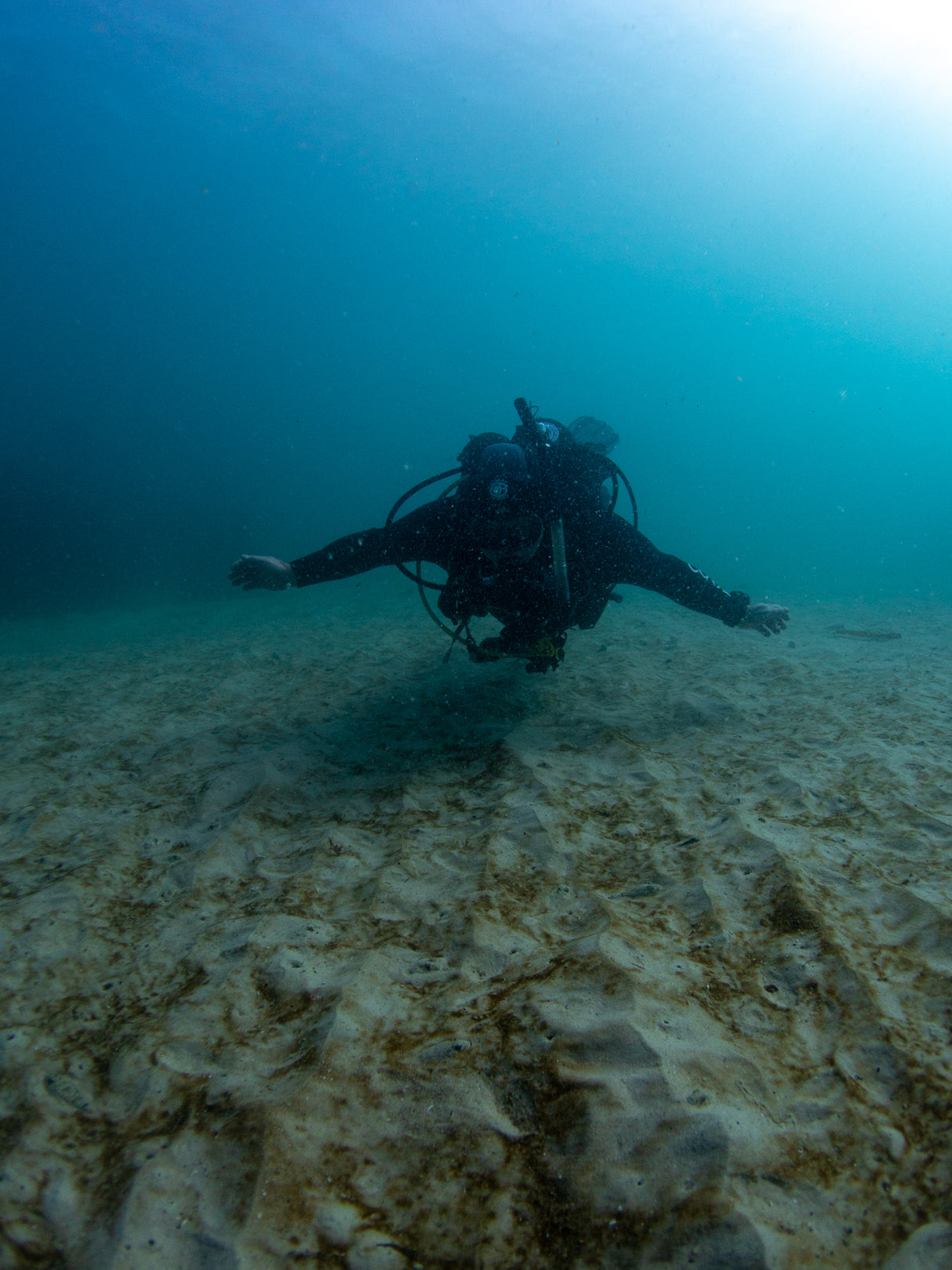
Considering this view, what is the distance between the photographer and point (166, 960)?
225 centimetres

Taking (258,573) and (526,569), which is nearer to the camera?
(258,573)

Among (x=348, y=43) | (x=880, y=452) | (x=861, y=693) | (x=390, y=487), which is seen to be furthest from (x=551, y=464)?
(x=880, y=452)

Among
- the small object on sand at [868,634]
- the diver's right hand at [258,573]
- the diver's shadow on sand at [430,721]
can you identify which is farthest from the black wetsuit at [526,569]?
the small object on sand at [868,634]

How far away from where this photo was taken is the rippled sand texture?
4.12ft

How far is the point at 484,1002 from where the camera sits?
1.89 m

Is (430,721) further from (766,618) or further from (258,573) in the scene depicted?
(766,618)

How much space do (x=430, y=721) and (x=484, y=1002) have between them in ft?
10.7

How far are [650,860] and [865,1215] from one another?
1584 millimetres

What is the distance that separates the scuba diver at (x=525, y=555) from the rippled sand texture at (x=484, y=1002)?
3.51 ft

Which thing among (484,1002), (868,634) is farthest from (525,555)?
(868,634)

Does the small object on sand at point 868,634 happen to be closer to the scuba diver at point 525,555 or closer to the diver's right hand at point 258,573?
the scuba diver at point 525,555

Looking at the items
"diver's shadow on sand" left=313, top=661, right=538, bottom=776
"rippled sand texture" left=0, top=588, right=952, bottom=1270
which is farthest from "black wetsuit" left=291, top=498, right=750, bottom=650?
"rippled sand texture" left=0, top=588, right=952, bottom=1270

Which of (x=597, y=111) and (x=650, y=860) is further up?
(x=597, y=111)

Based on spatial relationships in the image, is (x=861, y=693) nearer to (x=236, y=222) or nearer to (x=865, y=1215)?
(x=865, y=1215)
